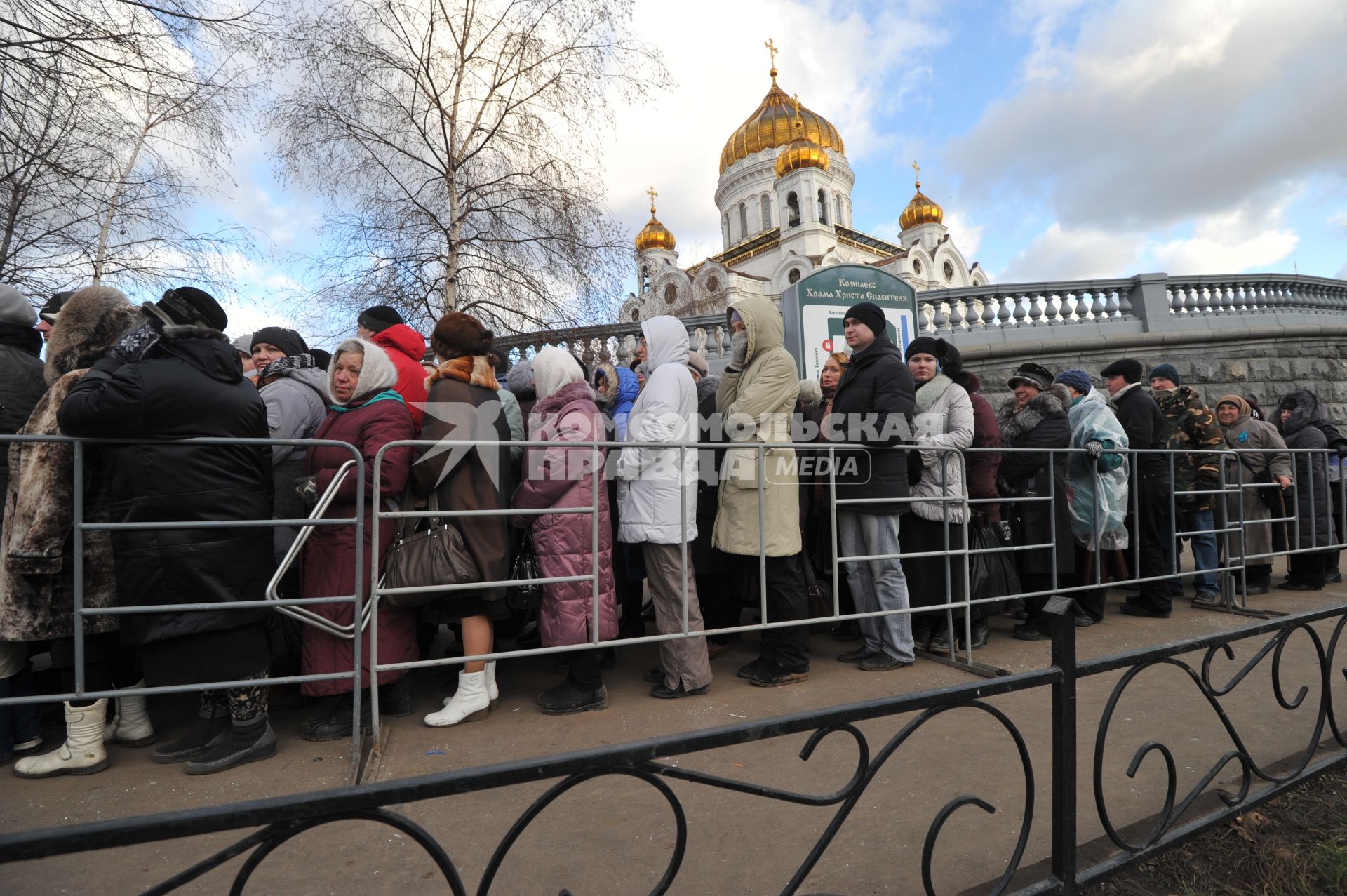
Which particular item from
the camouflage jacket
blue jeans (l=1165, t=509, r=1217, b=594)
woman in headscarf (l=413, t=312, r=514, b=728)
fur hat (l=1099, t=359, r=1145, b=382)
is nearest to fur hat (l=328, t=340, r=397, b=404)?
woman in headscarf (l=413, t=312, r=514, b=728)

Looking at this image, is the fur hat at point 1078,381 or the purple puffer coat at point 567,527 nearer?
the purple puffer coat at point 567,527

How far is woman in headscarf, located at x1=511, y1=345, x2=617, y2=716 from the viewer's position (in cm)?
338

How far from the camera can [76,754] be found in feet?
9.41

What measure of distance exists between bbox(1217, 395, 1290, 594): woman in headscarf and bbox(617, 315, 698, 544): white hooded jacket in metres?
4.64

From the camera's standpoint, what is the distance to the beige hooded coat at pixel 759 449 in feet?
12.4

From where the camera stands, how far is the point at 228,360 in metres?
3.03

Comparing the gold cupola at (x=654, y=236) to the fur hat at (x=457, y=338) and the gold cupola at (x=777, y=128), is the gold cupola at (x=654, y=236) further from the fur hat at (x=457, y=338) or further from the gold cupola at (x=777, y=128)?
the fur hat at (x=457, y=338)

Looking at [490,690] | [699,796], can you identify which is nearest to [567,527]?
[490,690]

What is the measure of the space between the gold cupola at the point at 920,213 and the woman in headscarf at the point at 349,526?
50.9 m

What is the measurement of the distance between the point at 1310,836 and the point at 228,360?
170 inches

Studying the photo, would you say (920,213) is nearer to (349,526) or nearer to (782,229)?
(782,229)

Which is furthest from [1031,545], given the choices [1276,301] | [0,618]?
[1276,301]

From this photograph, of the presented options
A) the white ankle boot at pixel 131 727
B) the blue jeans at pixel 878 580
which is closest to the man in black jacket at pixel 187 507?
the white ankle boot at pixel 131 727

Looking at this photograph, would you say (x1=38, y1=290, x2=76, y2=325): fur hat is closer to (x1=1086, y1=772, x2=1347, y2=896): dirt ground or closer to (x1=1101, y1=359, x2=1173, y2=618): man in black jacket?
(x1=1086, y1=772, x2=1347, y2=896): dirt ground
